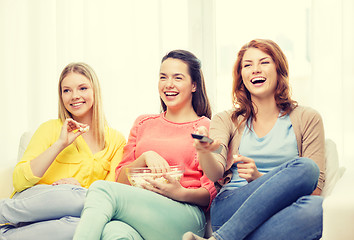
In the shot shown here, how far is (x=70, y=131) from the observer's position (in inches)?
85.0

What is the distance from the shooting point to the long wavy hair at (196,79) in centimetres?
224

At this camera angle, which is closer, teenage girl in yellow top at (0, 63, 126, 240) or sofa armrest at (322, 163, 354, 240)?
sofa armrest at (322, 163, 354, 240)

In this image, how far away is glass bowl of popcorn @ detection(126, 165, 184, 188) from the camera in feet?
6.18

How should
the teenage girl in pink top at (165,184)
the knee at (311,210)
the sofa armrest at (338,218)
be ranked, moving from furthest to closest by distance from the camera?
the teenage girl in pink top at (165,184) < the knee at (311,210) < the sofa armrest at (338,218)

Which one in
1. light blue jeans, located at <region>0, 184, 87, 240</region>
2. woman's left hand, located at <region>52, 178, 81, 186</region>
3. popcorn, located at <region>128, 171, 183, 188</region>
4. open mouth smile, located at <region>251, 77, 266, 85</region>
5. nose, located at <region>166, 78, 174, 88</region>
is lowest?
light blue jeans, located at <region>0, 184, 87, 240</region>

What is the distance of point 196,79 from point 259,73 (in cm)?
38

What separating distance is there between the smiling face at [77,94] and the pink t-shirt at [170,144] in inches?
10.6

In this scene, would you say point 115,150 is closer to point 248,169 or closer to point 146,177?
point 146,177

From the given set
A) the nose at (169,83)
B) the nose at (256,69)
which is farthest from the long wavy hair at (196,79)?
the nose at (256,69)

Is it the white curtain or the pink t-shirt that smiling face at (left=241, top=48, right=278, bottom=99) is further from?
the white curtain

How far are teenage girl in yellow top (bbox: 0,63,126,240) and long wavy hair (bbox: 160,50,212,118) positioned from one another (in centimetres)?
42

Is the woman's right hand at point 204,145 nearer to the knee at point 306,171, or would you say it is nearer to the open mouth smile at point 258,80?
the knee at point 306,171

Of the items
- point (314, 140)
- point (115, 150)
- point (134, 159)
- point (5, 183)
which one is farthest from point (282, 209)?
A: point (5, 183)

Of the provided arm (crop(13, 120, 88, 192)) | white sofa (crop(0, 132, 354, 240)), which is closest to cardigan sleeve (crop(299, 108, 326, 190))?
white sofa (crop(0, 132, 354, 240))
